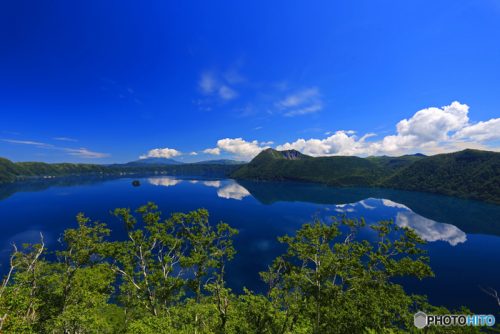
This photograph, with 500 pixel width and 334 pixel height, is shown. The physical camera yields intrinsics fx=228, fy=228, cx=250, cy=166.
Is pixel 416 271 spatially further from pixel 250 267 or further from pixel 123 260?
pixel 250 267

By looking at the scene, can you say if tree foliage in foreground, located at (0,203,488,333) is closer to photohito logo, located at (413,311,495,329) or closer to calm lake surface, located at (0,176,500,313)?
photohito logo, located at (413,311,495,329)

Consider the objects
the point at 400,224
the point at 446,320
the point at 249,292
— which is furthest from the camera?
the point at 400,224

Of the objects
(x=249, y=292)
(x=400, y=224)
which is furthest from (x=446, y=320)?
(x=400, y=224)

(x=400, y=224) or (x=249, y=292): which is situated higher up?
(x=249, y=292)

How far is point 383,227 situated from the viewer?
1048 inches

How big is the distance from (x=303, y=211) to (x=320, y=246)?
16980 cm

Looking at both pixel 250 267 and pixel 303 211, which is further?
pixel 303 211

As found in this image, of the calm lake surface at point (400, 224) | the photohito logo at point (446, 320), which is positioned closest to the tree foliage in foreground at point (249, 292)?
the photohito logo at point (446, 320)

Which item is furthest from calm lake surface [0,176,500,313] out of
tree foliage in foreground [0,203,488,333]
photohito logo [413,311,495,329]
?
photohito logo [413,311,495,329]

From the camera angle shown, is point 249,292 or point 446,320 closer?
point 446,320

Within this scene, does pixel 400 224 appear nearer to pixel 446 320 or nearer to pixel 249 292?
pixel 446 320

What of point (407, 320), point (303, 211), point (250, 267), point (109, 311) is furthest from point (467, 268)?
point (109, 311)

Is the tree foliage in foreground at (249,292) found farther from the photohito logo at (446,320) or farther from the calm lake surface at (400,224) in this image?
the calm lake surface at (400,224)

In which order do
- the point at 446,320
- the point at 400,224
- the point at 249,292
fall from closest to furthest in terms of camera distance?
1. the point at 446,320
2. the point at 249,292
3. the point at 400,224
